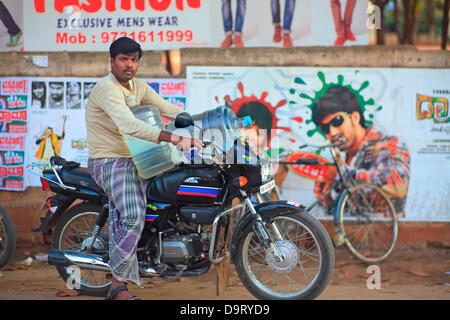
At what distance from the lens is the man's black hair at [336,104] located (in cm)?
644

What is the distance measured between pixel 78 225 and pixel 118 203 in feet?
2.37

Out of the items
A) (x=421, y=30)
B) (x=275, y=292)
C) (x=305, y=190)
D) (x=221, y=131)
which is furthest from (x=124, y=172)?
(x=421, y=30)

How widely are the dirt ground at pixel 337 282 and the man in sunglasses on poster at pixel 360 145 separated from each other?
2.17 ft

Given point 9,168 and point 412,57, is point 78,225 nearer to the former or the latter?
point 9,168

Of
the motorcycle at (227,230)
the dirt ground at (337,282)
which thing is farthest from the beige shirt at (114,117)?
the dirt ground at (337,282)

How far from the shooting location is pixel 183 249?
4.23 meters

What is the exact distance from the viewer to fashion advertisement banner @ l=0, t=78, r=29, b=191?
264 inches

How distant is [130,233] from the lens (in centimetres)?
421

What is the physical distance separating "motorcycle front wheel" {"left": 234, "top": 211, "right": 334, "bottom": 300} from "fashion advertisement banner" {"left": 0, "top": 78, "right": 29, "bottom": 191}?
11.7 ft

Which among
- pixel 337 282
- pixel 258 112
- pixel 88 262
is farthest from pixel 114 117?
pixel 337 282

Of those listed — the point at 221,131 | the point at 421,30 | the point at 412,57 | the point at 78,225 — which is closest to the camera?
the point at 221,131

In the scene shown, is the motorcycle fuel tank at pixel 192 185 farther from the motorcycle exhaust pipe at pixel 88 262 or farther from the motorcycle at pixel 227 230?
the motorcycle exhaust pipe at pixel 88 262

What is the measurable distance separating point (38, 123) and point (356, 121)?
12.4 ft

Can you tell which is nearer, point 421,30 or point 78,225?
point 78,225
